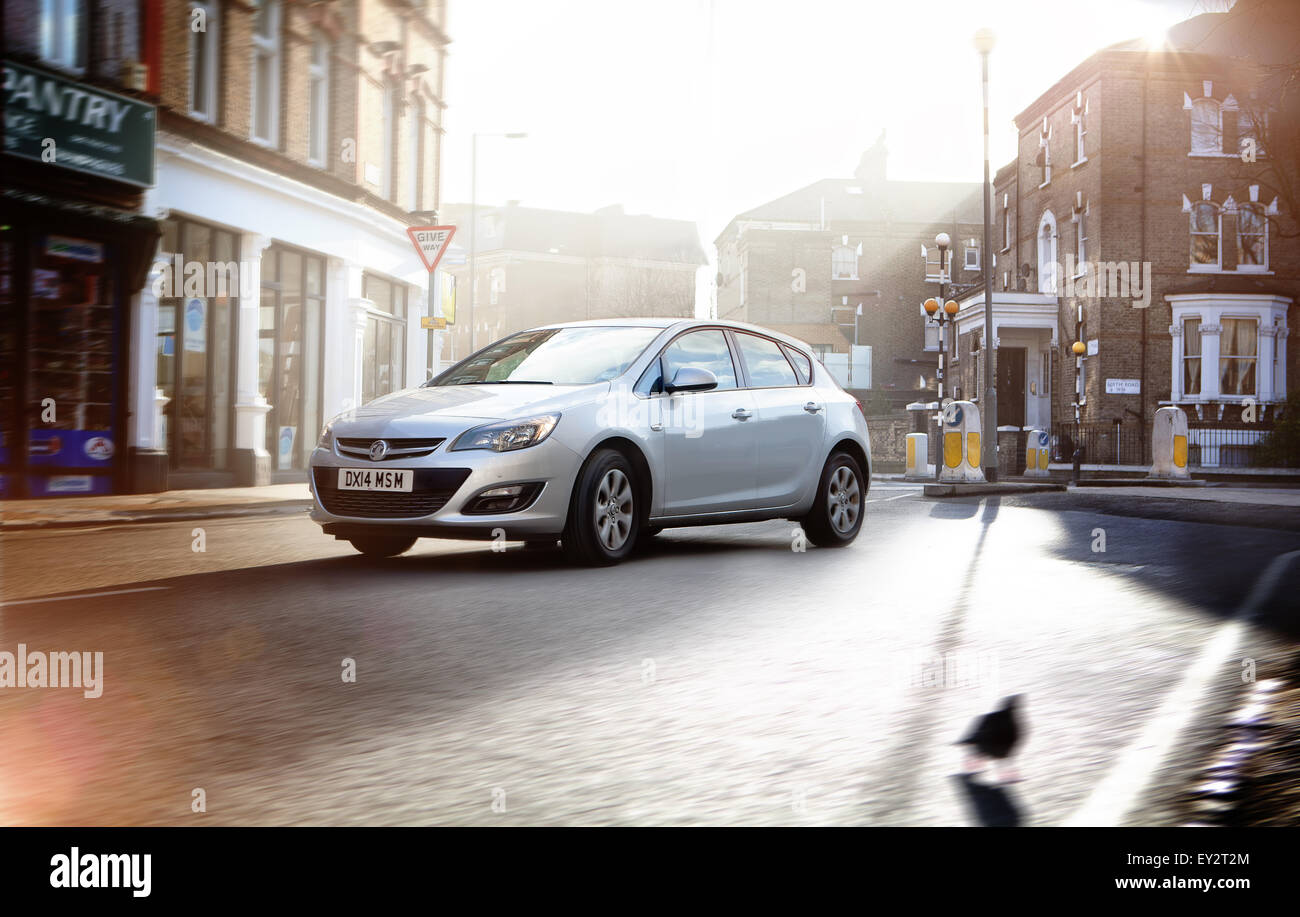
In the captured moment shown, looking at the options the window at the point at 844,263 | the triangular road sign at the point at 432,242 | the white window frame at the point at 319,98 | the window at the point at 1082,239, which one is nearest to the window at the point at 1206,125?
the window at the point at 1082,239

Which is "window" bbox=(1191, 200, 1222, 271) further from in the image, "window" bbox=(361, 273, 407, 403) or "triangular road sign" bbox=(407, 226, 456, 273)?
"triangular road sign" bbox=(407, 226, 456, 273)

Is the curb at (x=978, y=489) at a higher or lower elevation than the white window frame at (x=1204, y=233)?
lower

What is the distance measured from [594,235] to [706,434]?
77.0 m

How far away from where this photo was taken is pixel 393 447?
25.8 ft

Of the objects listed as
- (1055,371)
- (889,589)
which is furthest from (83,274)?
(1055,371)

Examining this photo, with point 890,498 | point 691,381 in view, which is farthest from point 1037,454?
point 691,381

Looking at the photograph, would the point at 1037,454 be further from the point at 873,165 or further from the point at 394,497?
the point at 873,165

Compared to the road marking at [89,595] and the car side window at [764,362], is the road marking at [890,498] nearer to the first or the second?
the car side window at [764,362]

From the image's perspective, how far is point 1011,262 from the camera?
45219 millimetres

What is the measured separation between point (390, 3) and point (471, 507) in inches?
787

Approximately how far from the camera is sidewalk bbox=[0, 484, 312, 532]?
39.5 feet

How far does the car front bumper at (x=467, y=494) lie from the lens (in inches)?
301

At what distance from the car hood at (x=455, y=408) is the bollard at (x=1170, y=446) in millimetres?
18848

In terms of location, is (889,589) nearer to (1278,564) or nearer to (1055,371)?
(1278,564)
